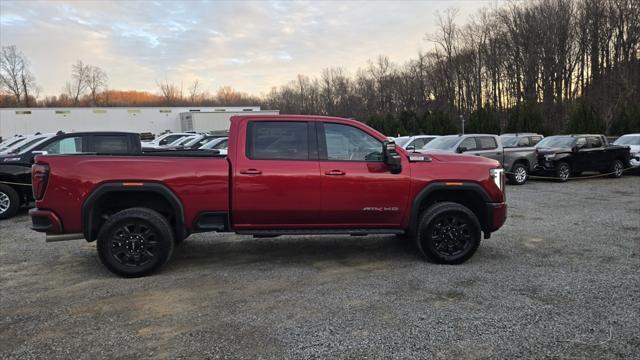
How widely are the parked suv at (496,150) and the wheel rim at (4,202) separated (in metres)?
11.3

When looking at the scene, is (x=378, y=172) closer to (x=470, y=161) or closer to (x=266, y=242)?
(x=470, y=161)

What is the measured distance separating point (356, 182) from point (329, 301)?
1.61 metres

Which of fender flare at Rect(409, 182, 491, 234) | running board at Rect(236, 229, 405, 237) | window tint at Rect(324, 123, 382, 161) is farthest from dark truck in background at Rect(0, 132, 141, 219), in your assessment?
fender flare at Rect(409, 182, 491, 234)

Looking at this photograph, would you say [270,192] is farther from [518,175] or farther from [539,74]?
[539,74]

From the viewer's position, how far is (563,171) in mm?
15945

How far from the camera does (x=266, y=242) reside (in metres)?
7.27

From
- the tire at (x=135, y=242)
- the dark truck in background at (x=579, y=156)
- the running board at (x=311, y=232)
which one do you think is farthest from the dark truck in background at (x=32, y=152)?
the dark truck in background at (x=579, y=156)

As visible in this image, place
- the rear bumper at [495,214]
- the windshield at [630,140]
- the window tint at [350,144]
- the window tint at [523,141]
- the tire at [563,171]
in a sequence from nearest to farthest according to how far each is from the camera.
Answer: the window tint at [350,144] < the rear bumper at [495,214] < the tire at [563,171] < the window tint at [523,141] < the windshield at [630,140]

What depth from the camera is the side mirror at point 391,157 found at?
562 cm

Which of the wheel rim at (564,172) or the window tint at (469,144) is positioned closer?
the window tint at (469,144)

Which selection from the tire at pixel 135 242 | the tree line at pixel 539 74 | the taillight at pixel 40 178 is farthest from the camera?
the tree line at pixel 539 74

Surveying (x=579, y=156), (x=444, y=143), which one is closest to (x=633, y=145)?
(x=579, y=156)

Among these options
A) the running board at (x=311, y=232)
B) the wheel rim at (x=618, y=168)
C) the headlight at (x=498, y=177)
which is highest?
the headlight at (x=498, y=177)

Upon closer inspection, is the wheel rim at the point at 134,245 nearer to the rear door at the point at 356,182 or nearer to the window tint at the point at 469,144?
the rear door at the point at 356,182
